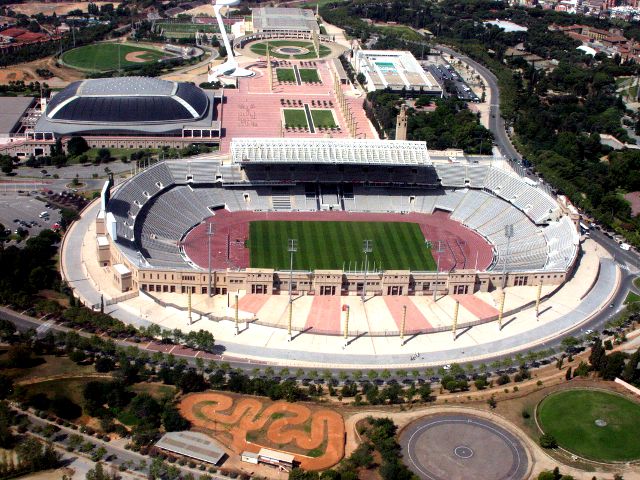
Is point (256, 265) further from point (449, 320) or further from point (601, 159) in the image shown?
point (601, 159)

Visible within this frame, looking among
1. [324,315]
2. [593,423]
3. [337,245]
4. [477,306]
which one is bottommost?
[477,306]

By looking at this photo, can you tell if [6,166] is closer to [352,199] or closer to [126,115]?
[126,115]

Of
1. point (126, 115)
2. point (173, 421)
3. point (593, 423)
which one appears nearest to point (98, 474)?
point (173, 421)

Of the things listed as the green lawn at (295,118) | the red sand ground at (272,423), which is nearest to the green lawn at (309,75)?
the green lawn at (295,118)

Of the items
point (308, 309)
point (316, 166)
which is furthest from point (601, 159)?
point (308, 309)

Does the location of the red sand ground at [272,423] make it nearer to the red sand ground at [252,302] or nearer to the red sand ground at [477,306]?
the red sand ground at [252,302]

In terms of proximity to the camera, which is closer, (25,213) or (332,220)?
(25,213)
